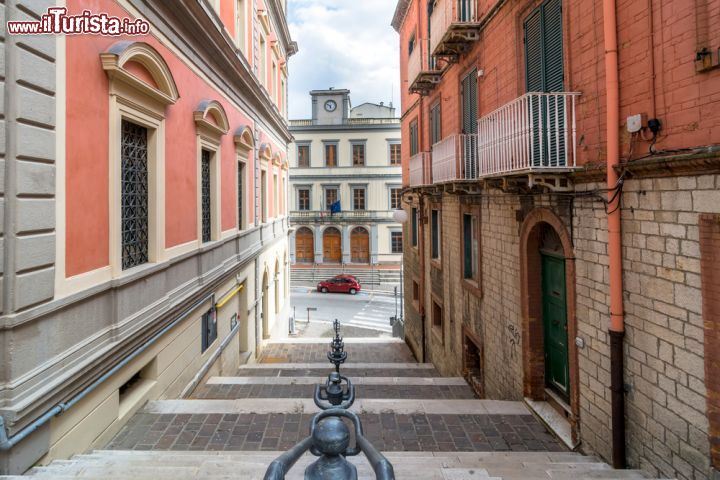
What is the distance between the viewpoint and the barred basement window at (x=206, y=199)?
34.8ft

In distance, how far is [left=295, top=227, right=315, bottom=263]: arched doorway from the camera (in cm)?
4128

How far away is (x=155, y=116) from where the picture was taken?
730 centimetres

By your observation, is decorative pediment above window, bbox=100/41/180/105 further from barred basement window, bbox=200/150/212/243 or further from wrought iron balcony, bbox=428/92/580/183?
wrought iron balcony, bbox=428/92/580/183

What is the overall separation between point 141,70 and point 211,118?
3677 mm

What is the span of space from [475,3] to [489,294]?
21.6 ft

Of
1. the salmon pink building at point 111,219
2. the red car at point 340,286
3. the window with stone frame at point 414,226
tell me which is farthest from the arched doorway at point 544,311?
the red car at point 340,286

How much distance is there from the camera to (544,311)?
789 centimetres

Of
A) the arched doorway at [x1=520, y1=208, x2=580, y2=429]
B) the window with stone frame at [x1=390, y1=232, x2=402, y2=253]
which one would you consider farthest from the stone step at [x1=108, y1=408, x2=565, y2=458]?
the window with stone frame at [x1=390, y1=232, x2=402, y2=253]

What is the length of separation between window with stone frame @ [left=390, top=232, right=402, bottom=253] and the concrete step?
113ft

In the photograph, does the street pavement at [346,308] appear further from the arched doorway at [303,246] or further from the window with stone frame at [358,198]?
the window with stone frame at [358,198]

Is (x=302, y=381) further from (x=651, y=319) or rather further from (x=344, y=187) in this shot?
(x=344, y=187)

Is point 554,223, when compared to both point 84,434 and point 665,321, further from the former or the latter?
point 84,434

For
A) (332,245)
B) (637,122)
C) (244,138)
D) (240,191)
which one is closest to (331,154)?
(332,245)

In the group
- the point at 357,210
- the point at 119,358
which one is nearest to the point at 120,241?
the point at 119,358
